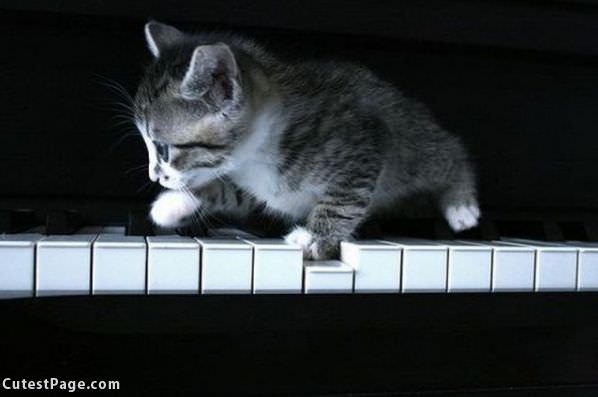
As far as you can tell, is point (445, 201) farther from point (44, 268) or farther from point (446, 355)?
point (44, 268)

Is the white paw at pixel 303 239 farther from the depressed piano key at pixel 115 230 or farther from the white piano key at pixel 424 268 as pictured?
the depressed piano key at pixel 115 230

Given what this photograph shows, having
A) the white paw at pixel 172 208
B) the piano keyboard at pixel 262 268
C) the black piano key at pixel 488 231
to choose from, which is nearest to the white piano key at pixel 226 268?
the piano keyboard at pixel 262 268

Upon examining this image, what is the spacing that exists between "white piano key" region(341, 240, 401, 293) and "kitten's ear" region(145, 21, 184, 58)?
52 cm

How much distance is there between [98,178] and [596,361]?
1.08m

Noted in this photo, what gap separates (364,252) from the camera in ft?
2.84

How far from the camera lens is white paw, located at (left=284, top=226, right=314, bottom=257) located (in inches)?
39.8

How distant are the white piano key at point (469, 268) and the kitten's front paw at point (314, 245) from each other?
0.21m

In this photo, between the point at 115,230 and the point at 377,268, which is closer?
the point at 377,268

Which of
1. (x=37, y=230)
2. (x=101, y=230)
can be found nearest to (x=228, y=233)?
(x=101, y=230)

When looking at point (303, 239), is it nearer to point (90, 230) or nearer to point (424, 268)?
point (424, 268)

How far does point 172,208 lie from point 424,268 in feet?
1.54

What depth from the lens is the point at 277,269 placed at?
2.69 ft

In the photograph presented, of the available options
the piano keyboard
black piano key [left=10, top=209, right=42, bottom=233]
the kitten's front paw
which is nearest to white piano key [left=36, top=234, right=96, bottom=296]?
the piano keyboard

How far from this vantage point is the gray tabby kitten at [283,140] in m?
1.04
